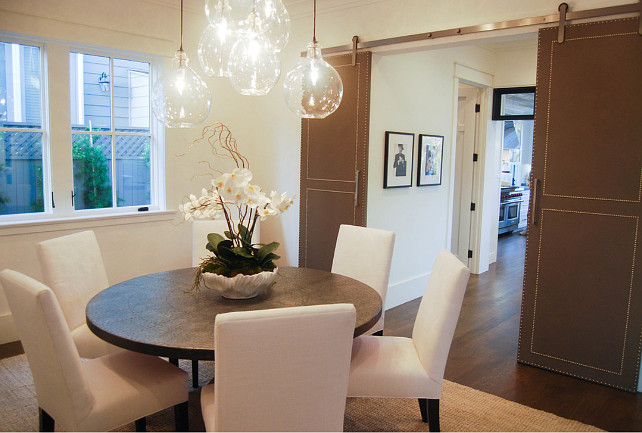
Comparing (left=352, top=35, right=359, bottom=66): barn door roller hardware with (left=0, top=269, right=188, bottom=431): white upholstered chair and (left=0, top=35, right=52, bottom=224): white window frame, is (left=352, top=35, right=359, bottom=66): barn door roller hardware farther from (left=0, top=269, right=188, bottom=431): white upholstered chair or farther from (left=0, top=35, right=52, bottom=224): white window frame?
(left=0, top=269, right=188, bottom=431): white upholstered chair

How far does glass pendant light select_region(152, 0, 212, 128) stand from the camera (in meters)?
2.45

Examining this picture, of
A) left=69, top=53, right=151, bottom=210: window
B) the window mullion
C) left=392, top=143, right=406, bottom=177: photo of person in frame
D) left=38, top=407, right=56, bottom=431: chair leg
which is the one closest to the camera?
left=38, top=407, right=56, bottom=431: chair leg

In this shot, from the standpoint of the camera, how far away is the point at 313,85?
7.95ft

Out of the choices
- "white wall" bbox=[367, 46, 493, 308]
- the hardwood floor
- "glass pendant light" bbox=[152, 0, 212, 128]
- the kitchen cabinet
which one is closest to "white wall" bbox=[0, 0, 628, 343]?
"white wall" bbox=[367, 46, 493, 308]

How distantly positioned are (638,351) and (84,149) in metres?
4.10

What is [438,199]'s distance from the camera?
17.5 feet

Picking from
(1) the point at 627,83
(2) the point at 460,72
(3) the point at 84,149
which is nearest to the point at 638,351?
(1) the point at 627,83

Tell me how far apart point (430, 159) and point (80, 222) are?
322 centimetres

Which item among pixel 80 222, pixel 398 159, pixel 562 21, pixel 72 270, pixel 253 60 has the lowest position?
pixel 72 270

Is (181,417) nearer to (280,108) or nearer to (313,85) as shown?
(313,85)

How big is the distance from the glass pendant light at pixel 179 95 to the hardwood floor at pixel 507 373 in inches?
86.5

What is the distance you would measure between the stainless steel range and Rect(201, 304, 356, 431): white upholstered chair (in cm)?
767

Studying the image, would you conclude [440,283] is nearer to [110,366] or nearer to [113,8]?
[110,366]

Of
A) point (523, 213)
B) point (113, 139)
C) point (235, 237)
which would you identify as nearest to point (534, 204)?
point (235, 237)
